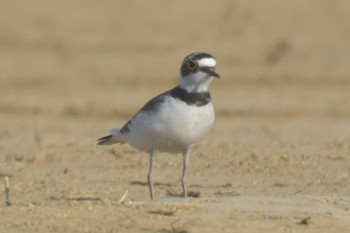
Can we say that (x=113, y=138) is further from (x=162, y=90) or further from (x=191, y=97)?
(x=162, y=90)

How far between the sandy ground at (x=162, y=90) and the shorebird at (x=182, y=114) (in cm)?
46

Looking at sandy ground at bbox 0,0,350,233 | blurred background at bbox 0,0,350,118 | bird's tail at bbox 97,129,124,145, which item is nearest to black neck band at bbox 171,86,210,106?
sandy ground at bbox 0,0,350,233

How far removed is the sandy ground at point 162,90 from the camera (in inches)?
370

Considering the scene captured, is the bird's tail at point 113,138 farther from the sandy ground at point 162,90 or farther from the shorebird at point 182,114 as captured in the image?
the shorebird at point 182,114

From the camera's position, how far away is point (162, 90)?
66.8 ft

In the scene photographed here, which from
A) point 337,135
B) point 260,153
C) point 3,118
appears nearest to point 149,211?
point 260,153

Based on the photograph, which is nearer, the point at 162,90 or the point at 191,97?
the point at 191,97

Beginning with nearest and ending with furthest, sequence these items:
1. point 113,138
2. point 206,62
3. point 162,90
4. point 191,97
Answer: point 191,97 < point 206,62 < point 113,138 < point 162,90

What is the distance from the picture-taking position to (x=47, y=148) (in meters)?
14.5

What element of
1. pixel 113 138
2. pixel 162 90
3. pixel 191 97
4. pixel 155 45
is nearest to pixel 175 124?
pixel 191 97

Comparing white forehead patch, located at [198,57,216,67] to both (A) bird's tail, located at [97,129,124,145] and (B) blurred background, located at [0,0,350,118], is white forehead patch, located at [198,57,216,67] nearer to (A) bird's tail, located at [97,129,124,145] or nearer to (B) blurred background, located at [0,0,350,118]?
(A) bird's tail, located at [97,129,124,145]

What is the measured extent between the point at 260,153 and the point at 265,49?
8187 mm

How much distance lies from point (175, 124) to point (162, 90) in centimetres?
1055

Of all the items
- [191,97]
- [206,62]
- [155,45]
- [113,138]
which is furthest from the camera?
[155,45]
